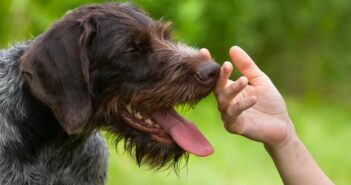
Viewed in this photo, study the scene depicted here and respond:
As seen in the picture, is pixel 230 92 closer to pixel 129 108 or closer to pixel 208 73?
pixel 208 73

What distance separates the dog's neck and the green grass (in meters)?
1.39

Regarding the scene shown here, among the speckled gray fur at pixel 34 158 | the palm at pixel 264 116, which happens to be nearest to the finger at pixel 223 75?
the palm at pixel 264 116

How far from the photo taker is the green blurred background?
901 cm

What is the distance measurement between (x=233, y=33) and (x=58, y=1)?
308 centimetres

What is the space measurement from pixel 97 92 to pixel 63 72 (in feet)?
0.86

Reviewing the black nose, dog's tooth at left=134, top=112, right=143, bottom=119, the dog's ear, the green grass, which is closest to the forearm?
the black nose

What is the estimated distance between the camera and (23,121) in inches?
191

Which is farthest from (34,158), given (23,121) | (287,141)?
(287,141)

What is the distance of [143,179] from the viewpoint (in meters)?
7.39

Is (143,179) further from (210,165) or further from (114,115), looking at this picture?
(114,115)

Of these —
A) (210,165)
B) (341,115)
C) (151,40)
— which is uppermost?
(151,40)

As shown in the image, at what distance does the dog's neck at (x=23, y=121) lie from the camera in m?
4.83

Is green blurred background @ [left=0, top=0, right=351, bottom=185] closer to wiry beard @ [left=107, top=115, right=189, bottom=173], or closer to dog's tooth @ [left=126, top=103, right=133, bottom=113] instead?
wiry beard @ [left=107, top=115, right=189, bottom=173]

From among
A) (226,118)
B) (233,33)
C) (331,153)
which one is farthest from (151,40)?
(233,33)
